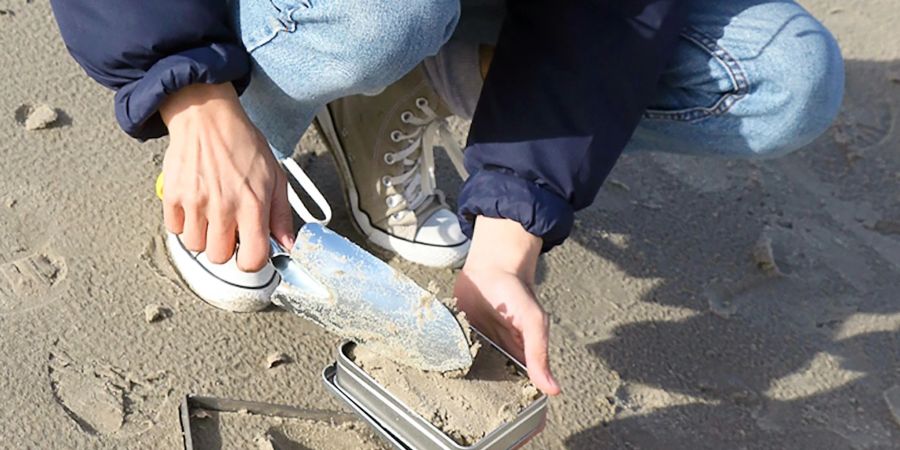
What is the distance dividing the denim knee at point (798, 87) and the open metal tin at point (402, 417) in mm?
511

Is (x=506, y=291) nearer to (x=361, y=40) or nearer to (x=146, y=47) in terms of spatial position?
(x=361, y=40)

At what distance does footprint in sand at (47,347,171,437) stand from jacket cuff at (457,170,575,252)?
1.57 feet

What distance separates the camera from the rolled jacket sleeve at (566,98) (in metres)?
1.29

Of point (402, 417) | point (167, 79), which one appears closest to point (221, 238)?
point (167, 79)

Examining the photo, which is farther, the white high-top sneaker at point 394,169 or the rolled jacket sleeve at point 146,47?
the white high-top sneaker at point 394,169

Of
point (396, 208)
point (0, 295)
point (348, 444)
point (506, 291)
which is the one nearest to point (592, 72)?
point (506, 291)

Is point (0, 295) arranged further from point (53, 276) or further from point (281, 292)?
point (281, 292)

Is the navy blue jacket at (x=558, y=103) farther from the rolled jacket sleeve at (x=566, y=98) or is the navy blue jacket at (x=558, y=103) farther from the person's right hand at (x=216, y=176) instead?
the person's right hand at (x=216, y=176)

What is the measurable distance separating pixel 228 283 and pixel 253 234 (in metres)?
0.36

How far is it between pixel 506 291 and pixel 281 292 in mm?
264

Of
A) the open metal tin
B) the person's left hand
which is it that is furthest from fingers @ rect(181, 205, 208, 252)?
the person's left hand

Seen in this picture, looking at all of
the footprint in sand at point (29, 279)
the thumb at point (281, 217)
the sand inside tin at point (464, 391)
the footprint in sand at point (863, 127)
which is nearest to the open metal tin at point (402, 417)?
the sand inside tin at point (464, 391)

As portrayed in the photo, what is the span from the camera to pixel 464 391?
1.14 metres

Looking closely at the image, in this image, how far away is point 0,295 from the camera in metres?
1.40
